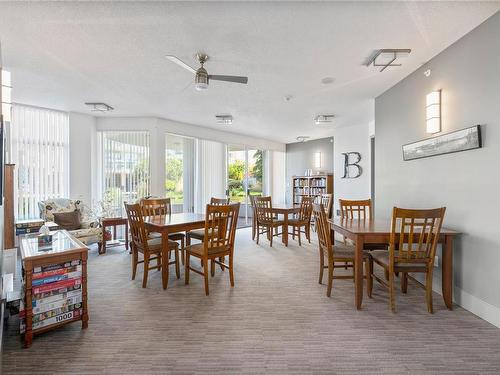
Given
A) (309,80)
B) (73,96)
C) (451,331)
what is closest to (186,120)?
(73,96)

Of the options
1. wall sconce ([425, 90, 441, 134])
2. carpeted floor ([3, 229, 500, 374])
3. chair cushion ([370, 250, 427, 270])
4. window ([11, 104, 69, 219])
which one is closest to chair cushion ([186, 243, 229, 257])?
carpeted floor ([3, 229, 500, 374])

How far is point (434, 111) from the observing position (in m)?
3.11

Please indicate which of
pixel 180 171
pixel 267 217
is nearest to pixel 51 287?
pixel 267 217

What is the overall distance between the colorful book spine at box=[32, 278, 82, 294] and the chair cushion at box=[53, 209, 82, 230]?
3.05 m

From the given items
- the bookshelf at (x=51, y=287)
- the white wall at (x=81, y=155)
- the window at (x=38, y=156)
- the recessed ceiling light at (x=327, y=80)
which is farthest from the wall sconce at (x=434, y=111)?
the window at (x=38, y=156)

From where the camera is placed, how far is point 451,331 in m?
2.29

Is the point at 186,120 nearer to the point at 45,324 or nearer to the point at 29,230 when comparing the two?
the point at 29,230

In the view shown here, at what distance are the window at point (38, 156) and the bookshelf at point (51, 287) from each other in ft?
11.5

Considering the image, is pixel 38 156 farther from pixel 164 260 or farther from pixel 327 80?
pixel 327 80

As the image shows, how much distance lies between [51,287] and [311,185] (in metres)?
7.02

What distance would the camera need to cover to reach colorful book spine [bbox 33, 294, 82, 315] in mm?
2096

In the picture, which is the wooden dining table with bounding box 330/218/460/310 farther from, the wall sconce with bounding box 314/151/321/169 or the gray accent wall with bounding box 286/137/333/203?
the wall sconce with bounding box 314/151/321/169

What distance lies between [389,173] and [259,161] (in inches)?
208

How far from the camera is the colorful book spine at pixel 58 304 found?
2.10 m
